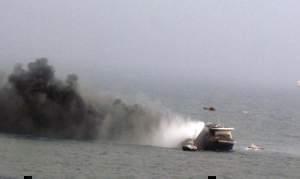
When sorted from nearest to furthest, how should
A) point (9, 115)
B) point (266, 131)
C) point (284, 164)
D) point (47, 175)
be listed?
point (47, 175) < point (284, 164) < point (9, 115) < point (266, 131)

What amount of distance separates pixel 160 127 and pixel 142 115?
3.51 meters

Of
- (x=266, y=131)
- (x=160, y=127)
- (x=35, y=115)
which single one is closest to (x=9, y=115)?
(x=35, y=115)

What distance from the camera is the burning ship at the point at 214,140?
127 metres

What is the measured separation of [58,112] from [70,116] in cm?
198

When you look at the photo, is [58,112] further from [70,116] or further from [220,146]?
[220,146]

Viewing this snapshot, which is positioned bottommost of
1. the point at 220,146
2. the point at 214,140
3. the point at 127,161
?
the point at 127,161

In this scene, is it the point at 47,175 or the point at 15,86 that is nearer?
the point at 47,175

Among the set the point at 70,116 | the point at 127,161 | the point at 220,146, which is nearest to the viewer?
the point at 127,161

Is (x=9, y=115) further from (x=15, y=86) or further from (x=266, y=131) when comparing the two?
(x=266, y=131)

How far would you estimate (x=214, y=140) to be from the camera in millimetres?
127938

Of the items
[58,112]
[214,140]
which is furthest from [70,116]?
[214,140]

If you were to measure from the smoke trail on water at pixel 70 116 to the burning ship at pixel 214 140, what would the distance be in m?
4.63

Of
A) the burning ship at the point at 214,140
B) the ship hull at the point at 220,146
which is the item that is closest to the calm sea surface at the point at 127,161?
the ship hull at the point at 220,146

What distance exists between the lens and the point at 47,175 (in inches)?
3433
